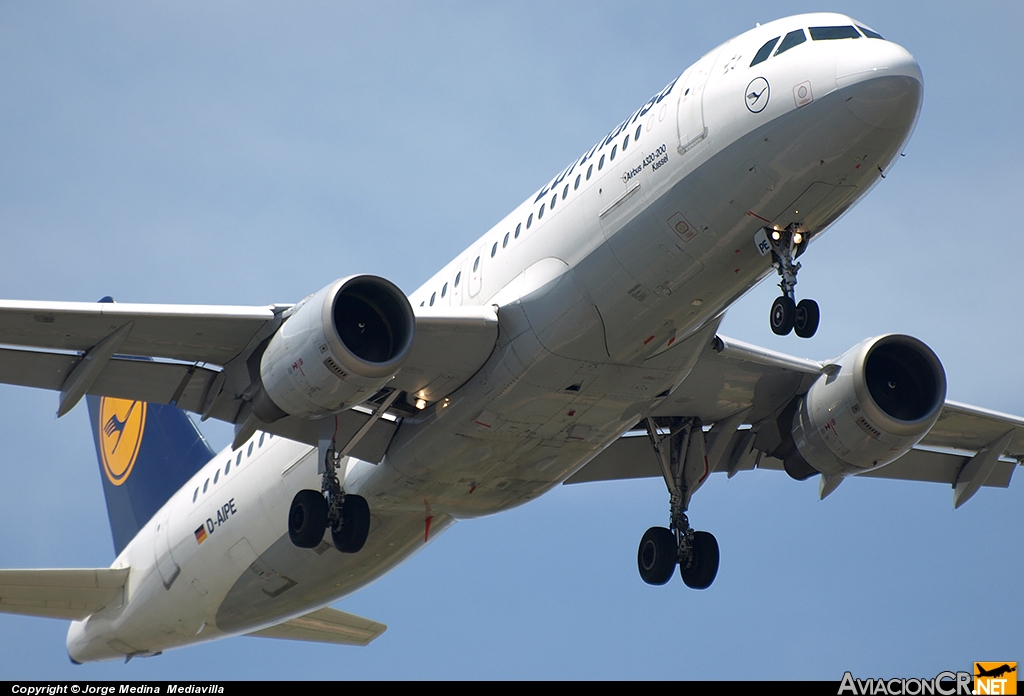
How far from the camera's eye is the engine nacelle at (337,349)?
54.3ft

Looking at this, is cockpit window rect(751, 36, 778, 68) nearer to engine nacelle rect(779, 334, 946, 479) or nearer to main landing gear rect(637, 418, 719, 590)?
engine nacelle rect(779, 334, 946, 479)

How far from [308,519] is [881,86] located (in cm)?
1017

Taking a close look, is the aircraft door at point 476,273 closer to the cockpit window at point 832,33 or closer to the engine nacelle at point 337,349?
the engine nacelle at point 337,349

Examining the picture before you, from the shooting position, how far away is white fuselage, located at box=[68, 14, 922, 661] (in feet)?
50.9

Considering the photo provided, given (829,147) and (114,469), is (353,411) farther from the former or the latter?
(114,469)

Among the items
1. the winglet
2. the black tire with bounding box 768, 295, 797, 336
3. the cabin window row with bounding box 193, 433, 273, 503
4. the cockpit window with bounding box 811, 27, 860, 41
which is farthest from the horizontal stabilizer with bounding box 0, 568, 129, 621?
the cockpit window with bounding box 811, 27, 860, 41

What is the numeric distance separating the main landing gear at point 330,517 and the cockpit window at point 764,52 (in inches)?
326

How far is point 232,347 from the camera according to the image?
18.2 m

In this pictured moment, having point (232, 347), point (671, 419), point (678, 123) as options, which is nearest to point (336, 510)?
point (232, 347)

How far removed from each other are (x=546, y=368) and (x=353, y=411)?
351 centimetres

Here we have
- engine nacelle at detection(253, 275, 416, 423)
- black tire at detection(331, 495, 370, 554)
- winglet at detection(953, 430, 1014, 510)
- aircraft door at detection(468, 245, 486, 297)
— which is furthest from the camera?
winglet at detection(953, 430, 1014, 510)

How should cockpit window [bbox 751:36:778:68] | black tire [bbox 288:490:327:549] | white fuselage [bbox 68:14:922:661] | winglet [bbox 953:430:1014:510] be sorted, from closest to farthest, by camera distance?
white fuselage [bbox 68:14:922:661]
cockpit window [bbox 751:36:778:68]
black tire [bbox 288:490:327:549]
winglet [bbox 953:430:1014:510]

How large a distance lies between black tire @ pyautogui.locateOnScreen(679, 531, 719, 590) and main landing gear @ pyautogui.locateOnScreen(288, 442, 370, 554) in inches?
225

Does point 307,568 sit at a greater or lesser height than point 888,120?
lesser
